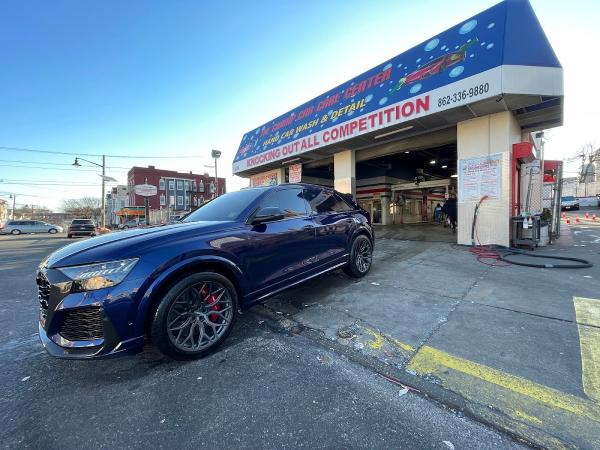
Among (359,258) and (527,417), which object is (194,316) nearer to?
(527,417)

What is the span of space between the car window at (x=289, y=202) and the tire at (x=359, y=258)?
1.36m

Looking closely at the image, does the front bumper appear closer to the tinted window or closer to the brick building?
the tinted window

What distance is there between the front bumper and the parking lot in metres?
0.36

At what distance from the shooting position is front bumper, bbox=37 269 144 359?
2115 mm

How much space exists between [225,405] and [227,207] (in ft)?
7.44

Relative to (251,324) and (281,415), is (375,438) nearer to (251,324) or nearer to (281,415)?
(281,415)

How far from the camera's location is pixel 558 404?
1898mm

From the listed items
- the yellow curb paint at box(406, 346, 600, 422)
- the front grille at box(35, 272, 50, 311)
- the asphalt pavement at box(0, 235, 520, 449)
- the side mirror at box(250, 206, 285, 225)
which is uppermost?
the side mirror at box(250, 206, 285, 225)

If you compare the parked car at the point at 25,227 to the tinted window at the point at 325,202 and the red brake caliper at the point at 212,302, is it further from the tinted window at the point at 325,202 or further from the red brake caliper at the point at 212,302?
the red brake caliper at the point at 212,302

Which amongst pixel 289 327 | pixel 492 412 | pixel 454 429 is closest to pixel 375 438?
pixel 454 429

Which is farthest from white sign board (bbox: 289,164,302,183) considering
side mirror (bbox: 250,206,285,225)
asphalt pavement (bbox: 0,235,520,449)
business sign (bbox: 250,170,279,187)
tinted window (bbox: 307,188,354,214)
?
asphalt pavement (bbox: 0,235,520,449)

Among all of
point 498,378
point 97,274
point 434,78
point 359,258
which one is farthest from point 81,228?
point 498,378

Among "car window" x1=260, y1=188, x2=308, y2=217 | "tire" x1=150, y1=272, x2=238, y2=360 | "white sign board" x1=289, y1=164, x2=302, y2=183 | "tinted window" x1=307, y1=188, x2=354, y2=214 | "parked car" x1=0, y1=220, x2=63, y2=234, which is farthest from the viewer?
"parked car" x1=0, y1=220, x2=63, y2=234

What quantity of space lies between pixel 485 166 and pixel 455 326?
6.60 m
